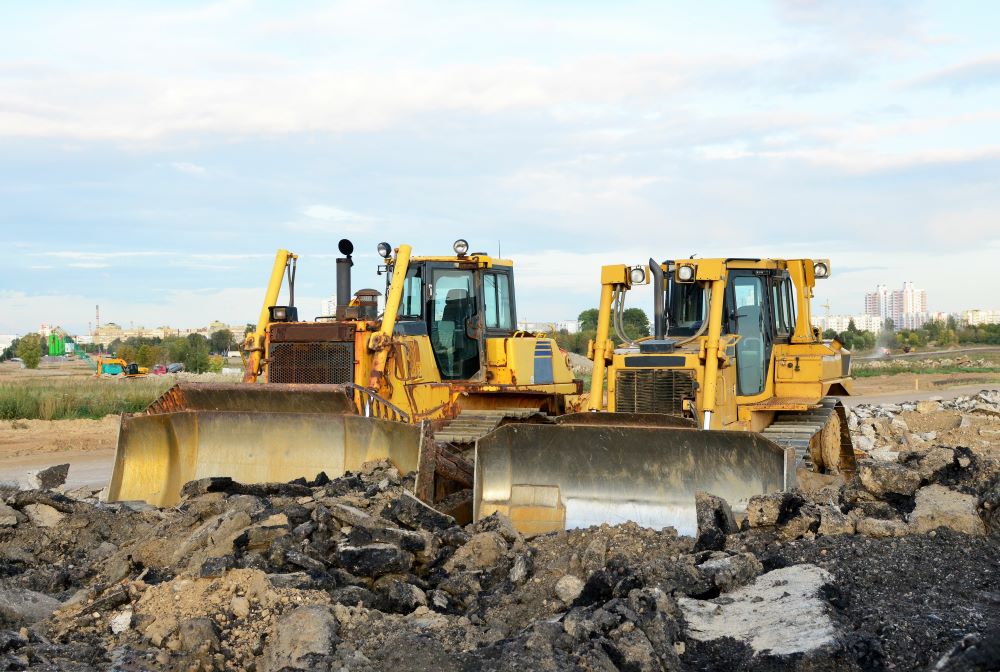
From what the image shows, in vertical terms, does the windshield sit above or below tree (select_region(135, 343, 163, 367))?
above

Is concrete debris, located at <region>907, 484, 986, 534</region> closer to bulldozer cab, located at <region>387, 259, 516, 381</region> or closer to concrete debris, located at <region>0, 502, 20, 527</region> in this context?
bulldozer cab, located at <region>387, 259, 516, 381</region>

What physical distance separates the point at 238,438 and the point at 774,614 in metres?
5.90

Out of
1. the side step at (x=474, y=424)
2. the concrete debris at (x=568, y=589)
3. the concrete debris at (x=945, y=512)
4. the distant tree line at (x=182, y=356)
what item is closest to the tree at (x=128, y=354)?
the distant tree line at (x=182, y=356)

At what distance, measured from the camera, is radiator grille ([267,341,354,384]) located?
10688mm

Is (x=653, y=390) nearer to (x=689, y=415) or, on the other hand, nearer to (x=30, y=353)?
(x=689, y=415)

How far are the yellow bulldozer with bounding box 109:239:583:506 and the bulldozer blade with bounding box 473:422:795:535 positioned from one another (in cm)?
72

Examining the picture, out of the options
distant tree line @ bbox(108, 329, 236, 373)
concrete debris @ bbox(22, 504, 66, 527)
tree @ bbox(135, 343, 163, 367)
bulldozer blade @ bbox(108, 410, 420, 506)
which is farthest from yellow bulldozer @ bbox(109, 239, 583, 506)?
tree @ bbox(135, 343, 163, 367)

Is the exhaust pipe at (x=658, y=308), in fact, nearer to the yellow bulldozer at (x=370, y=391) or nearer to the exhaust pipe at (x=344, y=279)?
the yellow bulldozer at (x=370, y=391)

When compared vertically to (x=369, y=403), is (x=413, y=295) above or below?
above

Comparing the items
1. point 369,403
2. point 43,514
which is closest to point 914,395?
point 369,403

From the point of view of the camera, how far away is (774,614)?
222 inches

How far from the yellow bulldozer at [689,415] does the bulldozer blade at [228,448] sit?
1.73 metres

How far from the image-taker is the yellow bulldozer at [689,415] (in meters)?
8.05

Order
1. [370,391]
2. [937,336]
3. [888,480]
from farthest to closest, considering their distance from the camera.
→ 1. [937,336]
2. [370,391]
3. [888,480]
